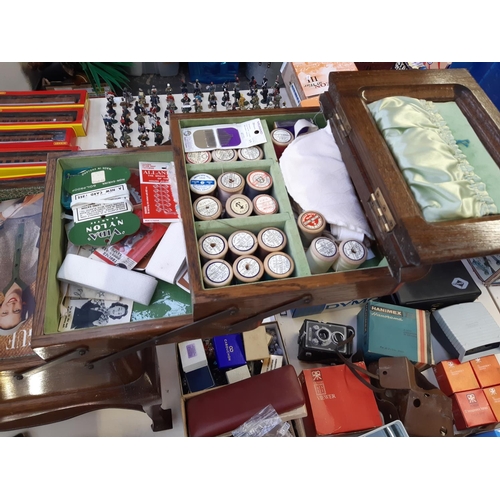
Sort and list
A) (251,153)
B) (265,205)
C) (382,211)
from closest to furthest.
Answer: (382,211) → (265,205) → (251,153)

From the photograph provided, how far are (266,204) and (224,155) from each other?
0.74ft

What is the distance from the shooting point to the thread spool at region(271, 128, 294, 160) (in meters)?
1.24

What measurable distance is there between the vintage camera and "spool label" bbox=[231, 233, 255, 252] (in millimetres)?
537

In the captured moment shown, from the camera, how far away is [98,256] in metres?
1.15

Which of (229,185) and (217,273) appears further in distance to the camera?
(229,185)

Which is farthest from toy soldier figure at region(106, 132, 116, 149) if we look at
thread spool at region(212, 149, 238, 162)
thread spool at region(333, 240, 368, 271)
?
thread spool at region(333, 240, 368, 271)

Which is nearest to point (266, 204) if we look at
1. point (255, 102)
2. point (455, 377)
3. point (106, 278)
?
point (106, 278)

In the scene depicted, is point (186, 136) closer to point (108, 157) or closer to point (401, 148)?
point (108, 157)

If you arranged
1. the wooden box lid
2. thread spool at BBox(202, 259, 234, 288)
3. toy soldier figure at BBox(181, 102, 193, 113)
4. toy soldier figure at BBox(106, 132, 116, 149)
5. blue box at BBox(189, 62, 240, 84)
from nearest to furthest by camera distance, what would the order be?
the wooden box lid → thread spool at BBox(202, 259, 234, 288) → toy soldier figure at BBox(106, 132, 116, 149) → toy soldier figure at BBox(181, 102, 193, 113) → blue box at BBox(189, 62, 240, 84)

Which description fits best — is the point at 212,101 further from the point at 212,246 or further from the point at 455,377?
the point at 455,377

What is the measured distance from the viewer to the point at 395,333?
1.42 metres

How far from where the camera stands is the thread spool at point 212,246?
998mm

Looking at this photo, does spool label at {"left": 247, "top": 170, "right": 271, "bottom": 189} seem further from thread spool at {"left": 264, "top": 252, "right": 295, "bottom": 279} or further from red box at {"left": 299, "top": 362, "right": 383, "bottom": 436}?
red box at {"left": 299, "top": 362, "right": 383, "bottom": 436}

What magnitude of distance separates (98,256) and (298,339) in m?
0.81
